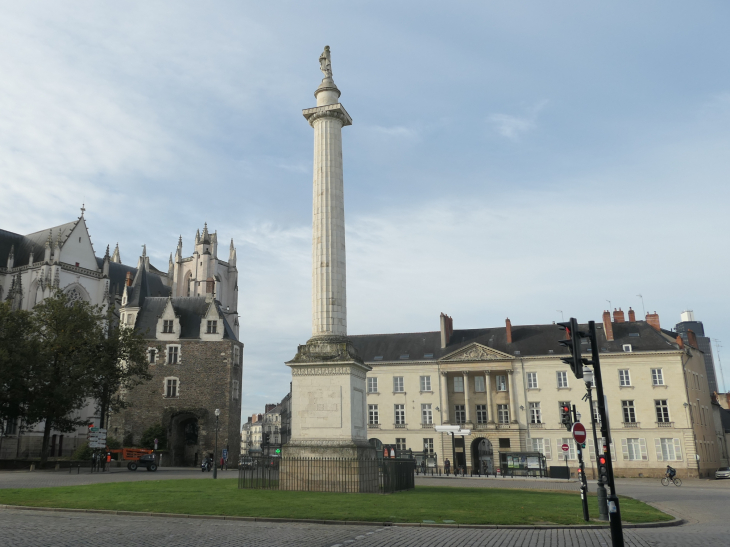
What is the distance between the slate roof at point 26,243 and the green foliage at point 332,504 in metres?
54.5

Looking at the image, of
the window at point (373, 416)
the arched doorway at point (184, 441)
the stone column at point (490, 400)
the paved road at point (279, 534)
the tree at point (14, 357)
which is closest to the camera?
the paved road at point (279, 534)

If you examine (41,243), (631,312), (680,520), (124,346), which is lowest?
(680,520)

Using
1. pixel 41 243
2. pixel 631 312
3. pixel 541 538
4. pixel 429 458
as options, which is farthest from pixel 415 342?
pixel 541 538

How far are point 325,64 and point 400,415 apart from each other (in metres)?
40.0

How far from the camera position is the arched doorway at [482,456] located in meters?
56.9

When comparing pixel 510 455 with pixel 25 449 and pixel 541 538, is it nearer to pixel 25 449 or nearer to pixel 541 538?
pixel 541 538

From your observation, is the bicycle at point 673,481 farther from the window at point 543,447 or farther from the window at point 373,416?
the window at point 373,416

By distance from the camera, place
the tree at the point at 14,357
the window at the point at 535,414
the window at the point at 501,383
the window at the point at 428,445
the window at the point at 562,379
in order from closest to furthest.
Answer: the tree at the point at 14,357 < the window at the point at 535,414 < the window at the point at 562,379 < the window at the point at 428,445 < the window at the point at 501,383

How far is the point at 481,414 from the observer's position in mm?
58906

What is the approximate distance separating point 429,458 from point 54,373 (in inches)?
1291

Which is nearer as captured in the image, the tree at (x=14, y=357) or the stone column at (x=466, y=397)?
the tree at (x=14, y=357)

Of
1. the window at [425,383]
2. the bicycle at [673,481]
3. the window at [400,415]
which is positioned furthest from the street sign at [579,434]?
the window at [400,415]

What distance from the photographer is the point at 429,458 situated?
5675 cm

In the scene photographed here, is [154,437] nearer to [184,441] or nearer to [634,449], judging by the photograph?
[184,441]
